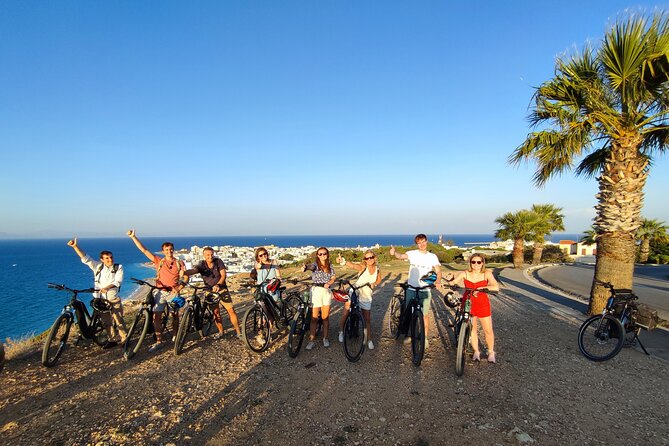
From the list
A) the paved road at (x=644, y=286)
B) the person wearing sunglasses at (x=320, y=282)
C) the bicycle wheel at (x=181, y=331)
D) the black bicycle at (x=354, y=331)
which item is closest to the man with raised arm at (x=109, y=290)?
the bicycle wheel at (x=181, y=331)

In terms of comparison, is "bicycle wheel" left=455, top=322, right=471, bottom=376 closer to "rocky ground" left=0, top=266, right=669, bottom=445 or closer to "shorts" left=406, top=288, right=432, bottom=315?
"rocky ground" left=0, top=266, right=669, bottom=445

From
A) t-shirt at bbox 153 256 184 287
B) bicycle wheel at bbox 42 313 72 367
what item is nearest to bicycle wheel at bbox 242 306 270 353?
t-shirt at bbox 153 256 184 287

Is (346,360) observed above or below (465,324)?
below

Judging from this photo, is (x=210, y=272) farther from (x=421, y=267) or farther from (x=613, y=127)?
(x=613, y=127)

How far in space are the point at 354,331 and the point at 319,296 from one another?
89cm

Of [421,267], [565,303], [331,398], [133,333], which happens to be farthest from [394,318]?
[565,303]

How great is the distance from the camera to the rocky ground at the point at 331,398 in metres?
3.61

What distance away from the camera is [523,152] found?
9242mm

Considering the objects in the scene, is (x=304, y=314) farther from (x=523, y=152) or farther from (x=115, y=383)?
(x=523, y=152)

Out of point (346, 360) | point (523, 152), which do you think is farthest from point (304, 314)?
point (523, 152)

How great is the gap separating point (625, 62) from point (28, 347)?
13.7m

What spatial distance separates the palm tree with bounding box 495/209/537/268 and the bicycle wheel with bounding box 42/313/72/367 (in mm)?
25714

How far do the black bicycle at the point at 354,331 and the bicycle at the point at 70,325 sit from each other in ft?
14.5

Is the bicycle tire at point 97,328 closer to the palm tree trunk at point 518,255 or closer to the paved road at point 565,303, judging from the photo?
the paved road at point 565,303
